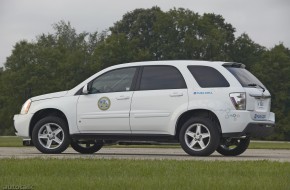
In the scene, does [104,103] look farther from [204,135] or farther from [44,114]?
[204,135]

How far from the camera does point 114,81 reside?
44.2 ft

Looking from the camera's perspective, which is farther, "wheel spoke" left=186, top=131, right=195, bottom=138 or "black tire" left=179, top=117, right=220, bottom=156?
"wheel spoke" left=186, top=131, right=195, bottom=138

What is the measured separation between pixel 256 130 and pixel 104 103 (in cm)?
280

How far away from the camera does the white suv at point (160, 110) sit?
488 inches

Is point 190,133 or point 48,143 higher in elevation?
point 190,133

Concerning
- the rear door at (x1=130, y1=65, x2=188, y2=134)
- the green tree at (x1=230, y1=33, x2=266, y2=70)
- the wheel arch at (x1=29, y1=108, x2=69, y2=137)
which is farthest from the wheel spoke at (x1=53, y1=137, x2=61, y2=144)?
the green tree at (x1=230, y1=33, x2=266, y2=70)

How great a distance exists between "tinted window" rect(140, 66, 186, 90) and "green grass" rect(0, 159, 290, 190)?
303 cm

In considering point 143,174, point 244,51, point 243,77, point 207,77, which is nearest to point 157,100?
point 207,77

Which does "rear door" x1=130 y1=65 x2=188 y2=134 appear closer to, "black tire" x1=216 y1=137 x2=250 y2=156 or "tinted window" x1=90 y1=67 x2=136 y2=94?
"tinted window" x1=90 y1=67 x2=136 y2=94

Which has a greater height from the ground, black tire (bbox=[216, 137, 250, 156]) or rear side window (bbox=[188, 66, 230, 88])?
rear side window (bbox=[188, 66, 230, 88])

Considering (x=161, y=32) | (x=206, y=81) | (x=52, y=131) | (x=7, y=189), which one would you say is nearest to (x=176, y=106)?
(x=206, y=81)

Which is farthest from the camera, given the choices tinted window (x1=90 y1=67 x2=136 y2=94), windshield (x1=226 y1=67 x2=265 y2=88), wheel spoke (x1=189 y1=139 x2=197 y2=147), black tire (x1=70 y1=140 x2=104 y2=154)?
black tire (x1=70 y1=140 x2=104 y2=154)

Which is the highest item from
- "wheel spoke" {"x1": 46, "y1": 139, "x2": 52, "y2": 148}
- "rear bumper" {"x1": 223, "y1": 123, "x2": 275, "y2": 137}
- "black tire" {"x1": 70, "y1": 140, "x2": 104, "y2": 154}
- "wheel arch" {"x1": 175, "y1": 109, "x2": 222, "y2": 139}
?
"wheel arch" {"x1": 175, "y1": 109, "x2": 222, "y2": 139}

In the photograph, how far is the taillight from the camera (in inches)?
484
